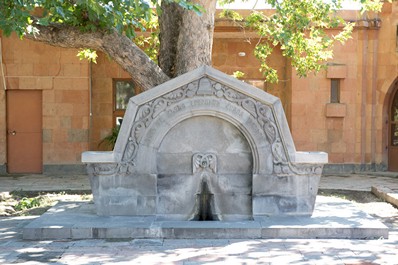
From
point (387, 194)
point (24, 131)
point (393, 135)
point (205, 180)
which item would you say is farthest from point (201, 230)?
point (393, 135)

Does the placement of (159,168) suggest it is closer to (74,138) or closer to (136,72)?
(136,72)

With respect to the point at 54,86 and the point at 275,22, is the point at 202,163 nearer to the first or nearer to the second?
the point at 275,22

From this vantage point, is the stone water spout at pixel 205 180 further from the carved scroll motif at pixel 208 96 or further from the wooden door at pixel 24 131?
the wooden door at pixel 24 131

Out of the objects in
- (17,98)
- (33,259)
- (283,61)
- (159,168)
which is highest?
(283,61)

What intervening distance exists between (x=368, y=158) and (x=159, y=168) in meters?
10.7

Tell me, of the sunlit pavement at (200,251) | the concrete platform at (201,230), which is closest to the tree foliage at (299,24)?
the concrete platform at (201,230)

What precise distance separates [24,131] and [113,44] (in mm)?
7808

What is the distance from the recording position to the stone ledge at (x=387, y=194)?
432 inches

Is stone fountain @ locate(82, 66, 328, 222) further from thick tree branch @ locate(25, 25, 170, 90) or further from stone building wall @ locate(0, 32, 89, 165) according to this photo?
stone building wall @ locate(0, 32, 89, 165)

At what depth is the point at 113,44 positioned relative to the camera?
1021 cm

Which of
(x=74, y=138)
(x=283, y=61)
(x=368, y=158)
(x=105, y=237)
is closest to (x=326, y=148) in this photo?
(x=368, y=158)

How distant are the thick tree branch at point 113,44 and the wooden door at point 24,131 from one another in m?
7.12

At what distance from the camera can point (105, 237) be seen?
7355 millimetres

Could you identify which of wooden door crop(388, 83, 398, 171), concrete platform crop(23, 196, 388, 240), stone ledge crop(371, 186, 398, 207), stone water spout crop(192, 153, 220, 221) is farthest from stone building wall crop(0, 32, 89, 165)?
concrete platform crop(23, 196, 388, 240)
